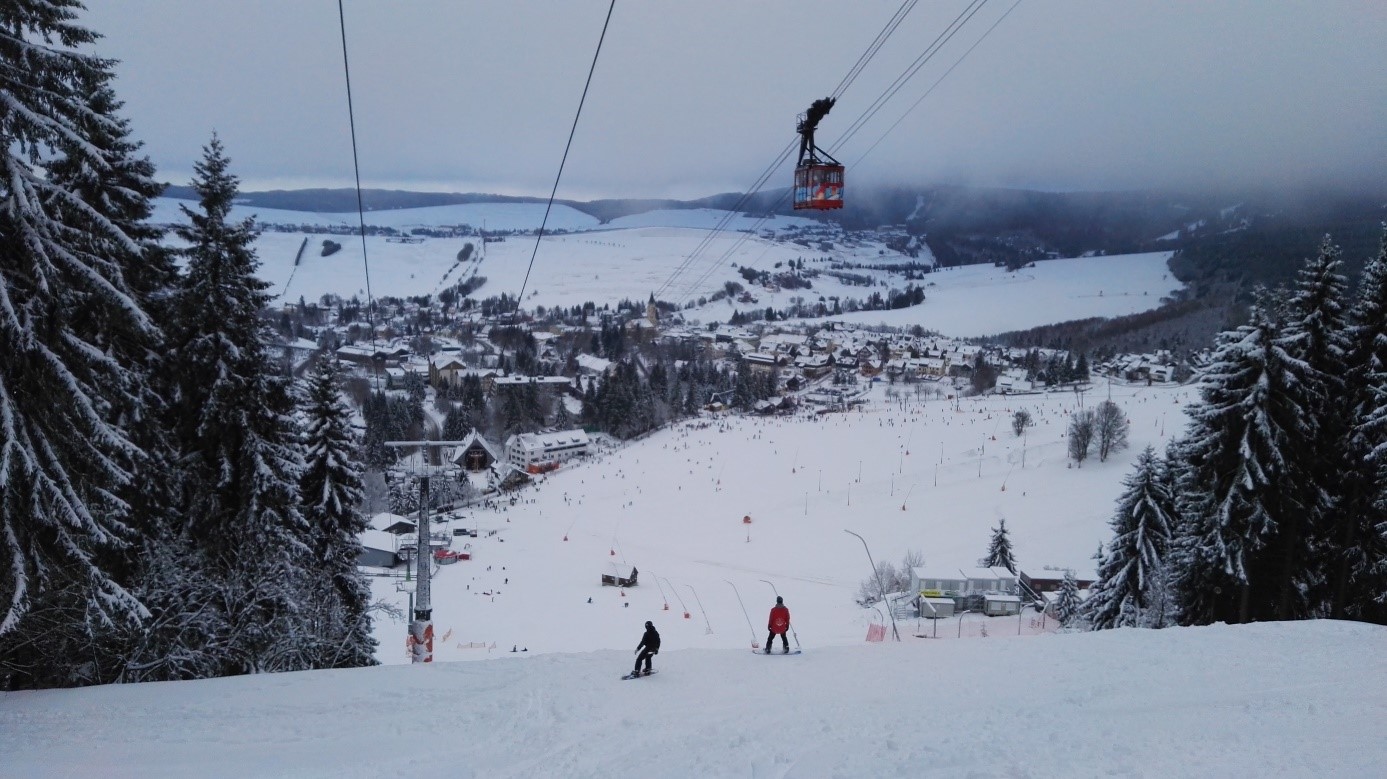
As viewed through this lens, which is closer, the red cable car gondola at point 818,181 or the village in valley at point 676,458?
the red cable car gondola at point 818,181

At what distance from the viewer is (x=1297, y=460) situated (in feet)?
39.1

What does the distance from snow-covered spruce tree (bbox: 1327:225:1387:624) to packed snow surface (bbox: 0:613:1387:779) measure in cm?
433

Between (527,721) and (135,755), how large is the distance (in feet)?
10.2

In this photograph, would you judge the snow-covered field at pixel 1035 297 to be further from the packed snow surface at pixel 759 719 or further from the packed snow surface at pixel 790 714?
the packed snow surface at pixel 759 719

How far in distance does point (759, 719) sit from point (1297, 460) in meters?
11.3

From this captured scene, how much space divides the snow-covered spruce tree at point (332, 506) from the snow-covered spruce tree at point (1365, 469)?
16.5m

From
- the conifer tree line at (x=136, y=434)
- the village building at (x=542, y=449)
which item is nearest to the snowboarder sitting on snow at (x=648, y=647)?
the conifer tree line at (x=136, y=434)

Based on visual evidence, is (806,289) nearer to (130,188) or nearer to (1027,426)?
(1027,426)

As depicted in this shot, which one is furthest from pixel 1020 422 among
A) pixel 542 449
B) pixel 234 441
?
pixel 234 441

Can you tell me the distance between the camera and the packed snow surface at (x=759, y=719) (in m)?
5.49

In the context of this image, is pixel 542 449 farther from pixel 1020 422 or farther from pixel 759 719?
pixel 759 719

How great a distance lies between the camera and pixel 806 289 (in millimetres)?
183250

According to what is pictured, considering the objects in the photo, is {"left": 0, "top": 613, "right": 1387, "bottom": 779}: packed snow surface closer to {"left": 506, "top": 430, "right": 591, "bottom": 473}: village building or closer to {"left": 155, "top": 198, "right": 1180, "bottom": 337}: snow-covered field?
{"left": 506, "top": 430, "right": 591, "bottom": 473}: village building

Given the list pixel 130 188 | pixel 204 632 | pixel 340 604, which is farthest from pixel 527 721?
pixel 130 188
